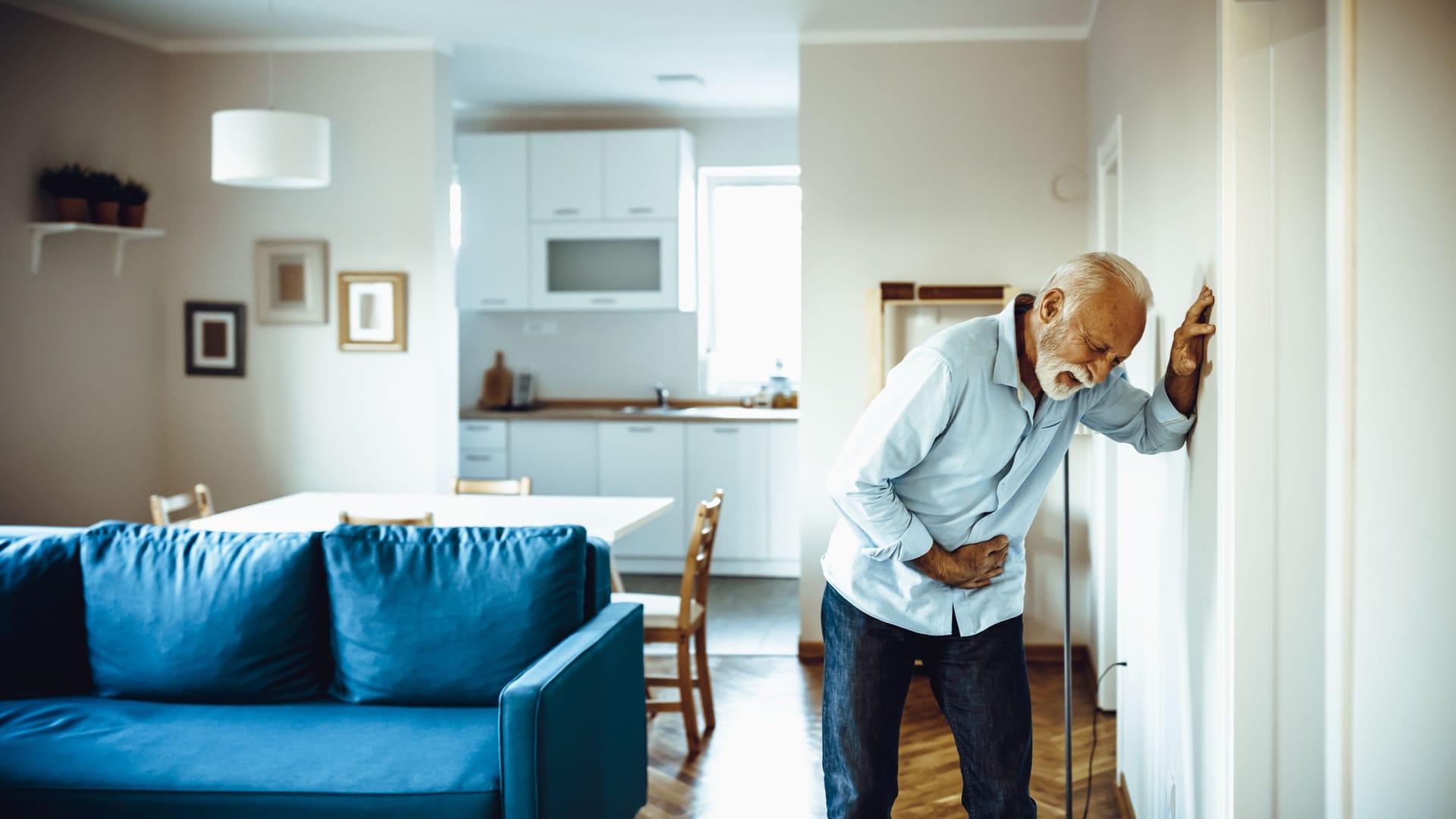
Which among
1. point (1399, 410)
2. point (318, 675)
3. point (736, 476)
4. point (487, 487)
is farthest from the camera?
point (736, 476)

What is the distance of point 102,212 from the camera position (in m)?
4.86

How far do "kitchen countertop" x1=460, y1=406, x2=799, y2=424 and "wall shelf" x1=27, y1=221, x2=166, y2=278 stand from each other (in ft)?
6.67

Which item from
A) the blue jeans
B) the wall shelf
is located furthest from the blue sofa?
the wall shelf

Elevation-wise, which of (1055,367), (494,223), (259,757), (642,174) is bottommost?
(259,757)

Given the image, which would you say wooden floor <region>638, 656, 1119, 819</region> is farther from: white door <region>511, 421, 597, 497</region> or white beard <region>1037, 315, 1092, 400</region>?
white door <region>511, 421, 597, 497</region>

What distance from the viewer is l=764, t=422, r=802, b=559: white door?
630 cm

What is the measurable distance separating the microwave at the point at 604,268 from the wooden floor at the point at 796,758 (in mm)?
2653

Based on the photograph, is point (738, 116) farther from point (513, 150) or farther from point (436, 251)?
point (436, 251)

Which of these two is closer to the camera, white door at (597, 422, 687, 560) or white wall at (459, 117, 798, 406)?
white door at (597, 422, 687, 560)

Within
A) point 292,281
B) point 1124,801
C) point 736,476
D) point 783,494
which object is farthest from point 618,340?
point 1124,801

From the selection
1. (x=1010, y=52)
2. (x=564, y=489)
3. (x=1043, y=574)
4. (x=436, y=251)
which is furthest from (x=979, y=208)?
(x=564, y=489)

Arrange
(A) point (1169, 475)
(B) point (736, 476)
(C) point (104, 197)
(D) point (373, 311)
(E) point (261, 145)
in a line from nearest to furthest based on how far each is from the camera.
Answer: (A) point (1169, 475) → (E) point (261, 145) → (C) point (104, 197) → (D) point (373, 311) → (B) point (736, 476)

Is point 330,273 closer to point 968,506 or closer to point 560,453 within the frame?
point 560,453

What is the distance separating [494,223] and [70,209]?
92.1 inches
